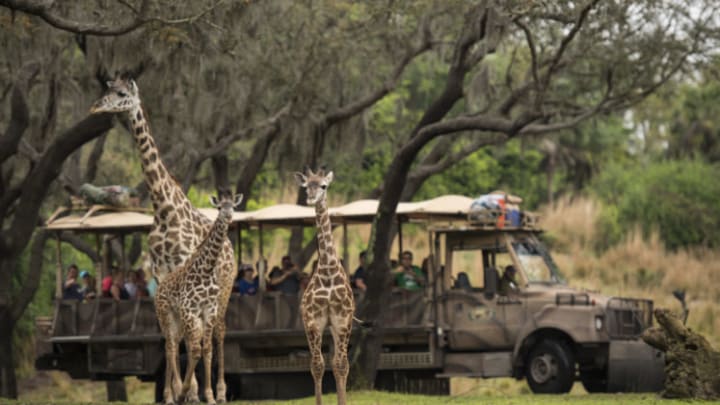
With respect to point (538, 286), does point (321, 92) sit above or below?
above

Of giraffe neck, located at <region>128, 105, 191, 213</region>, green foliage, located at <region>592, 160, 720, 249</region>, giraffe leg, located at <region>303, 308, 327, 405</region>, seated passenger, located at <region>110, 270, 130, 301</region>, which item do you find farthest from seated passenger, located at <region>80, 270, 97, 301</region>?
green foliage, located at <region>592, 160, 720, 249</region>

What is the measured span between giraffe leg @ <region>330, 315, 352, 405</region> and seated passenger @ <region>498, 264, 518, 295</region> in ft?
18.3

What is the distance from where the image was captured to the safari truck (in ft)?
62.2

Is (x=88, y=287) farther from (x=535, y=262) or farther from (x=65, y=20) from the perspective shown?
(x=65, y=20)

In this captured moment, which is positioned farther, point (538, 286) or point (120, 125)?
point (120, 125)

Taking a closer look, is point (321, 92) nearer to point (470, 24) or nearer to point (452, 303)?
point (470, 24)

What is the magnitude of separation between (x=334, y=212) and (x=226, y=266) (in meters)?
3.26

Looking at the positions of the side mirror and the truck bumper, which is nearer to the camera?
the truck bumper

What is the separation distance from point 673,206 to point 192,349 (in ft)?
70.6

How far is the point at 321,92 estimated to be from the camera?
25.5 m

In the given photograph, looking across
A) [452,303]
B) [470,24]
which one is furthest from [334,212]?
[470,24]

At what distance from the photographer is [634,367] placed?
61.5 ft

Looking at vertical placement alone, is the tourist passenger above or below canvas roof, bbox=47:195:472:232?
below

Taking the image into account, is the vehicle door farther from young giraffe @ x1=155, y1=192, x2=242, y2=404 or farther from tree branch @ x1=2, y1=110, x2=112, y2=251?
tree branch @ x1=2, y1=110, x2=112, y2=251
